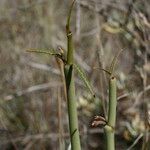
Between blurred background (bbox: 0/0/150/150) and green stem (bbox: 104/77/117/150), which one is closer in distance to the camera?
green stem (bbox: 104/77/117/150)

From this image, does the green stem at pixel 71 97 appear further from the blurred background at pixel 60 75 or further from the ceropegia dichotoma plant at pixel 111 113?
the blurred background at pixel 60 75

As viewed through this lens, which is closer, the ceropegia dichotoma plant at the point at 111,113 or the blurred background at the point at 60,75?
the ceropegia dichotoma plant at the point at 111,113

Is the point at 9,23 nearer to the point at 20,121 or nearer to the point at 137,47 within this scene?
the point at 20,121

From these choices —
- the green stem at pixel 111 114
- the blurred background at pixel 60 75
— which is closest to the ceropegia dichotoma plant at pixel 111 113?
the green stem at pixel 111 114

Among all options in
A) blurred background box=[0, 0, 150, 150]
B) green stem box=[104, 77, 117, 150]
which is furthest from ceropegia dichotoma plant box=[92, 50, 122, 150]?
blurred background box=[0, 0, 150, 150]

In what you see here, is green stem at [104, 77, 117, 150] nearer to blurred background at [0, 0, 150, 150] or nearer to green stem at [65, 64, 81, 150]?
green stem at [65, 64, 81, 150]

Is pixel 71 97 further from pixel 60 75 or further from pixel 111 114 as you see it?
pixel 60 75

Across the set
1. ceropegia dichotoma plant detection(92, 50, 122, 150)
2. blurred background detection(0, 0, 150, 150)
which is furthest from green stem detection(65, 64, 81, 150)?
blurred background detection(0, 0, 150, 150)

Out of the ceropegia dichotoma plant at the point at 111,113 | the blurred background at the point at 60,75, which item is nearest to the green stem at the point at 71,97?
the ceropegia dichotoma plant at the point at 111,113

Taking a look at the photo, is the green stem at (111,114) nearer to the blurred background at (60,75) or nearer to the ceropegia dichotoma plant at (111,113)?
the ceropegia dichotoma plant at (111,113)

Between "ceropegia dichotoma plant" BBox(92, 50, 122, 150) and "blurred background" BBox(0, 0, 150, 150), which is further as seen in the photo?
"blurred background" BBox(0, 0, 150, 150)
